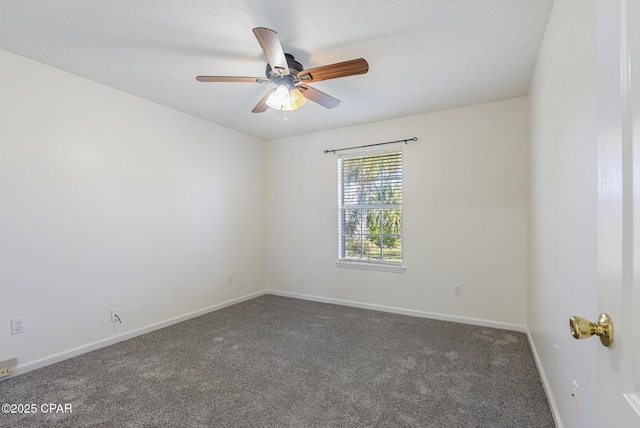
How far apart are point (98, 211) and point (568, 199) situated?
3.53m

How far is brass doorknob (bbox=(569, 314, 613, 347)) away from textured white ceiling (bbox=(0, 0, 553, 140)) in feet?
6.15

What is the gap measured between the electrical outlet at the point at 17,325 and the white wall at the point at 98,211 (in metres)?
0.03

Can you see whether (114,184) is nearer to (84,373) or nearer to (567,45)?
(84,373)

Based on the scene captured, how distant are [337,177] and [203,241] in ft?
6.42

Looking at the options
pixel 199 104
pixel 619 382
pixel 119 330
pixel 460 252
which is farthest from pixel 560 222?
pixel 119 330

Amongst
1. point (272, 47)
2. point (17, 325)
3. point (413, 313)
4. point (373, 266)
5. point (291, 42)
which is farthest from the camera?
point (373, 266)

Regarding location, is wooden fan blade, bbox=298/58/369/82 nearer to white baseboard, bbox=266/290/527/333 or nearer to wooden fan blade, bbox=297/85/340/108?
wooden fan blade, bbox=297/85/340/108

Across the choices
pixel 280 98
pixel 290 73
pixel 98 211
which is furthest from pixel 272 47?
pixel 98 211

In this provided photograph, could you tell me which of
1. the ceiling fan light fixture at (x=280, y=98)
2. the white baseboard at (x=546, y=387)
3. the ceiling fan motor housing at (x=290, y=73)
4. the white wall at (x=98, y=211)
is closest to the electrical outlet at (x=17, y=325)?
the white wall at (x=98, y=211)

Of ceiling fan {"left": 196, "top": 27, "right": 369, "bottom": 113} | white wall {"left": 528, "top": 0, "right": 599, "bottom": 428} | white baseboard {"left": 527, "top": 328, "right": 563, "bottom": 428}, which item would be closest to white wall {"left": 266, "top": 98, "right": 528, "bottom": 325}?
white baseboard {"left": 527, "top": 328, "right": 563, "bottom": 428}

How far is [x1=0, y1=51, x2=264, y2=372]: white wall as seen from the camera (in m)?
2.37

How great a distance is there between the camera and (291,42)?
7.22 feet

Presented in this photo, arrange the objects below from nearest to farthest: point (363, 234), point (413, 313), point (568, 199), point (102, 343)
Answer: point (568, 199) < point (102, 343) < point (413, 313) < point (363, 234)

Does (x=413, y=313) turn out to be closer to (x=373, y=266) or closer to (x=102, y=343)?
(x=373, y=266)
